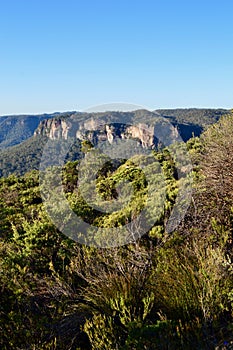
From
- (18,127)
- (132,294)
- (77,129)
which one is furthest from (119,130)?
(18,127)

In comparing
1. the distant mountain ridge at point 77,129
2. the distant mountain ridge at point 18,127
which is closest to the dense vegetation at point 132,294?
the distant mountain ridge at point 77,129

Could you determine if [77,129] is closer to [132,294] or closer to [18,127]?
[132,294]

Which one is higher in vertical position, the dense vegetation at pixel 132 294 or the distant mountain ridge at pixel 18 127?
the distant mountain ridge at pixel 18 127

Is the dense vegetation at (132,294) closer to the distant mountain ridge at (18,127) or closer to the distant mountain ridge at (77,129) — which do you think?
the distant mountain ridge at (77,129)

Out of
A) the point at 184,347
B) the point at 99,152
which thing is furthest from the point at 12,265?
the point at 99,152

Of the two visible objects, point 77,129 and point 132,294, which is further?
point 77,129

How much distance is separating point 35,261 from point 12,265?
4.52 ft

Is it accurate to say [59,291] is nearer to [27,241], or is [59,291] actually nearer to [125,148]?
[27,241]

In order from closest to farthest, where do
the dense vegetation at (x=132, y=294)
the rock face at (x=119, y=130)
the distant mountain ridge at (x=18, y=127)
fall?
1. the dense vegetation at (x=132, y=294)
2. the rock face at (x=119, y=130)
3. the distant mountain ridge at (x=18, y=127)

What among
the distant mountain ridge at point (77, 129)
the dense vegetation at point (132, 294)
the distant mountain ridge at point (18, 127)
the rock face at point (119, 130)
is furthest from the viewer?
the distant mountain ridge at point (18, 127)

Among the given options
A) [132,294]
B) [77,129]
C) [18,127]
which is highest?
[18,127]

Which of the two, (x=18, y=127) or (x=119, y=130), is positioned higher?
(x=18, y=127)

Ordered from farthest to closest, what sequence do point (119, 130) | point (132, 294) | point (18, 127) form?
point (18, 127)
point (119, 130)
point (132, 294)

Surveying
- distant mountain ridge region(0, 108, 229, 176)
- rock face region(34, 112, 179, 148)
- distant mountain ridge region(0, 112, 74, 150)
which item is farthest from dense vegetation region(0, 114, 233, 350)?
distant mountain ridge region(0, 112, 74, 150)
